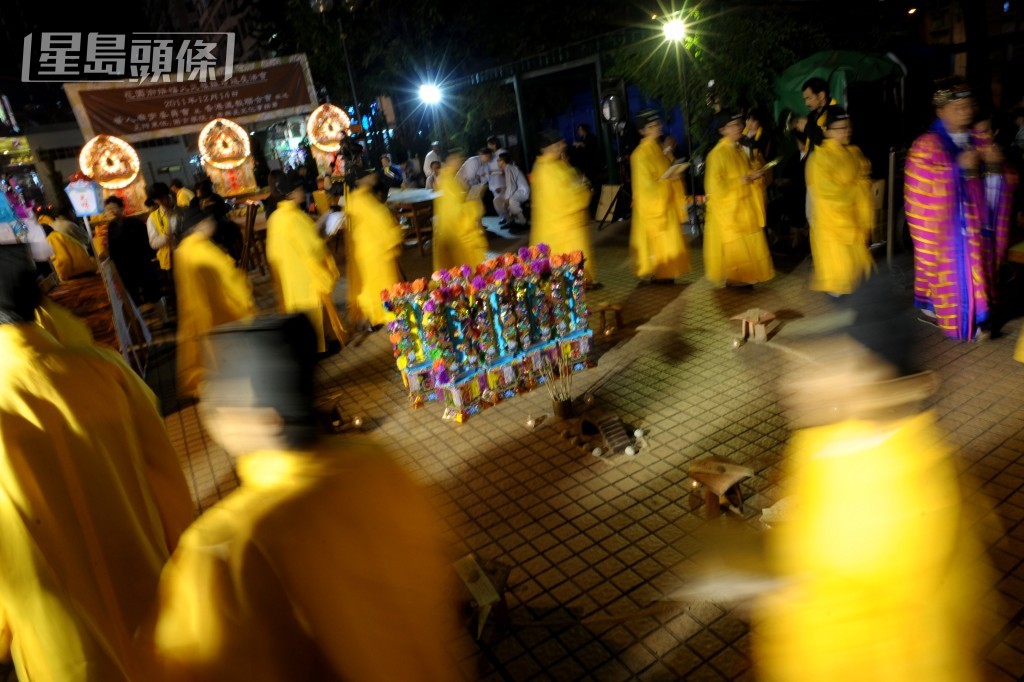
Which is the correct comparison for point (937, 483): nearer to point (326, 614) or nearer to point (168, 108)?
point (326, 614)

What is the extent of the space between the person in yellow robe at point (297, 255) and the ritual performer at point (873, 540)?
5805mm

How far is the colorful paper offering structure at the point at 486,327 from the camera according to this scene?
215 inches

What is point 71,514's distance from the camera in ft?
8.27

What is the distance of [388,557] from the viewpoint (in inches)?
66.2

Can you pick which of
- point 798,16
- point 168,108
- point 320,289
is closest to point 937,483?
point 320,289

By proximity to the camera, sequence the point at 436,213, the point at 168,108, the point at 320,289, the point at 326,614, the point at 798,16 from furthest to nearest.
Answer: the point at 168,108, the point at 798,16, the point at 436,213, the point at 320,289, the point at 326,614

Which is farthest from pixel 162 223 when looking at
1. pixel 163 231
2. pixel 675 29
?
pixel 675 29

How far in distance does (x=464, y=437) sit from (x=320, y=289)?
2.89 metres

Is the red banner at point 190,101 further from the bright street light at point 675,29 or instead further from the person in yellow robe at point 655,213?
the person in yellow robe at point 655,213

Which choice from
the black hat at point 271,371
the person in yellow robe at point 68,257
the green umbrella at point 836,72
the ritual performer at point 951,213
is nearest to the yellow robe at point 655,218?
the green umbrella at point 836,72

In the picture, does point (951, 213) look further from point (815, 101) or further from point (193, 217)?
point (193, 217)

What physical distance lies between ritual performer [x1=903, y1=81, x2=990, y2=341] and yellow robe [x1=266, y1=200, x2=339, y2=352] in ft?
18.4

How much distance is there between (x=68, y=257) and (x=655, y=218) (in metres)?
9.45

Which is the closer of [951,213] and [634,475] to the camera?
[634,475]
